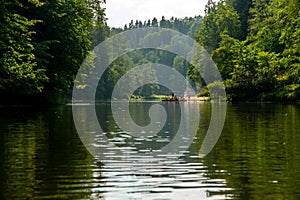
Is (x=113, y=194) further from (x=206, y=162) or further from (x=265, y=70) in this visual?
(x=265, y=70)

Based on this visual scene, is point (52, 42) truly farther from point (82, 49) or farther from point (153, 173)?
point (153, 173)

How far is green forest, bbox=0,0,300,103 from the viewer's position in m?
39.9

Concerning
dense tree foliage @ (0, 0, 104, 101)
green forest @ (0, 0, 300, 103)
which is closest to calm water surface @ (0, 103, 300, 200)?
green forest @ (0, 0, 300, 103)

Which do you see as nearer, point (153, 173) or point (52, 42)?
point (153, 173)

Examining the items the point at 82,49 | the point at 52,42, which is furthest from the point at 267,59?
the point at 52,42

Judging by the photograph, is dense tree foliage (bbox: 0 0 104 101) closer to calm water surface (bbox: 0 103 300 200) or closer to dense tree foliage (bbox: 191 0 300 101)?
dense tree foliage (bbox: 191 0 300 101)

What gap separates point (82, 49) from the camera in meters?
56.6

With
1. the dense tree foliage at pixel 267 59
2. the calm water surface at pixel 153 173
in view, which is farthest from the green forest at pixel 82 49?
the calm water surface at pixel 153 173

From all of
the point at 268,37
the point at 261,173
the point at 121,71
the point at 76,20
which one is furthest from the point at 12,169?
the point at 121,71

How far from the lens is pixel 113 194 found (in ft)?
30.7

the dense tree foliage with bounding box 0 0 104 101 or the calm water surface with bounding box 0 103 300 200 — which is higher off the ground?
the dense tree foliage with bounding box 0 0 104 101

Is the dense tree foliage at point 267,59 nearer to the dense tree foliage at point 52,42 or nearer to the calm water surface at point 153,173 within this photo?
the dense tree foliage at point 52,42

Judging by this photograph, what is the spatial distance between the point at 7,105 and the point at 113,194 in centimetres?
4309

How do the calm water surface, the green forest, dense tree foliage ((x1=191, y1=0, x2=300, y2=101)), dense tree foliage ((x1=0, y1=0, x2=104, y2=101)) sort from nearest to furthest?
the calm water surface < the green forest < dense tree foliage ((x1=0, y1=0, x2=104, y2=101)) < dense tree foliage ((x1=191, y1=0, x2=300, y2=101))
